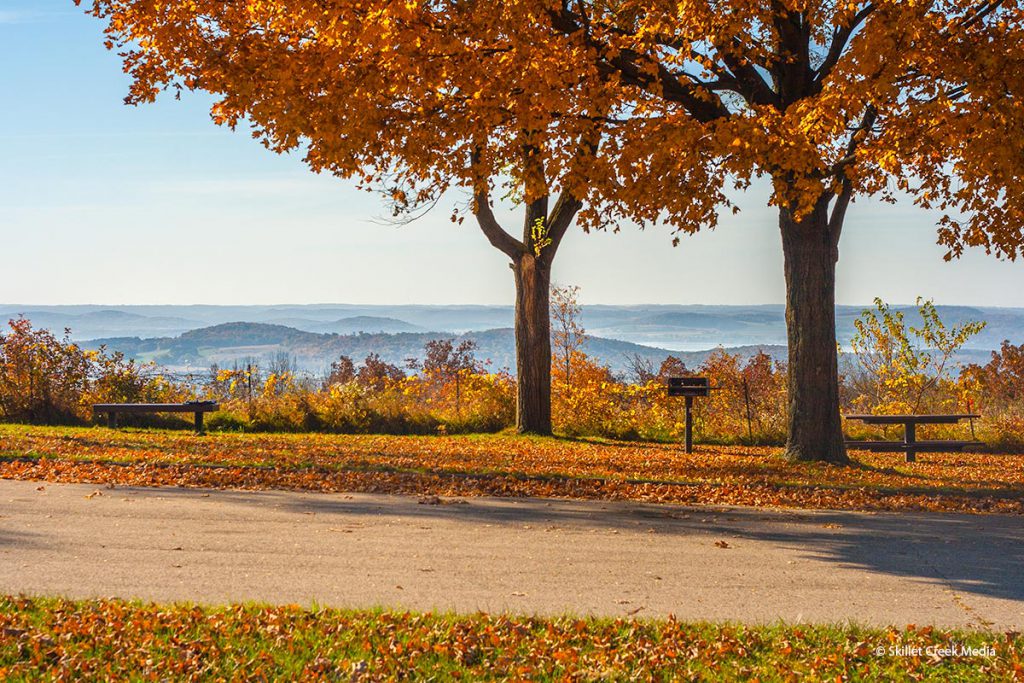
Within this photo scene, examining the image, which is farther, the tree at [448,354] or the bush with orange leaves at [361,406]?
the tree at [448,354]

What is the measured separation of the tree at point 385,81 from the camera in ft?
39.0

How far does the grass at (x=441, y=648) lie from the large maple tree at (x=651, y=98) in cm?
704

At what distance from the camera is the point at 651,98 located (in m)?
13.7

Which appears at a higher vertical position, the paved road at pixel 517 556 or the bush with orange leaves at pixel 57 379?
the bush with orange leaves at pixel 57 379

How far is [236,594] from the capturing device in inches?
276

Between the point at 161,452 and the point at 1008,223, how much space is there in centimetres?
1295

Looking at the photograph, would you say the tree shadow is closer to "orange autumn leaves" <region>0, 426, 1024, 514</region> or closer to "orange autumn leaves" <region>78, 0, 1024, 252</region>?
"orange autumn leaves" <region>0, 426, 1024, 514</region>

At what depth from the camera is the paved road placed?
7020 mm

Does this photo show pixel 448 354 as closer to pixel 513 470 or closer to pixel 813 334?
pixel 813 334

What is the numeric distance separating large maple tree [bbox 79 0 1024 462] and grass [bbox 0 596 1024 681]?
7.04 meters

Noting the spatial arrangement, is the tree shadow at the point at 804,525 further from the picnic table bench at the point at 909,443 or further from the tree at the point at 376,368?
the tree at the point at 376,368

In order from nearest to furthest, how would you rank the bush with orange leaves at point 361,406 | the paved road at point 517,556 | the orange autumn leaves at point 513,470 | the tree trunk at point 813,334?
the paved road at point 517,556
the orange autumn leaves at point 513,470
the tree trunk at point 813,334
the bush with orange leaves at point 361,406

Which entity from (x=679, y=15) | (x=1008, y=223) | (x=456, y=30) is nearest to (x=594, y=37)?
(x=679, y=15)

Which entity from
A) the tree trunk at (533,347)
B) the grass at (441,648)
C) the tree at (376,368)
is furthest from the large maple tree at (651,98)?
the tree at (376,368)
